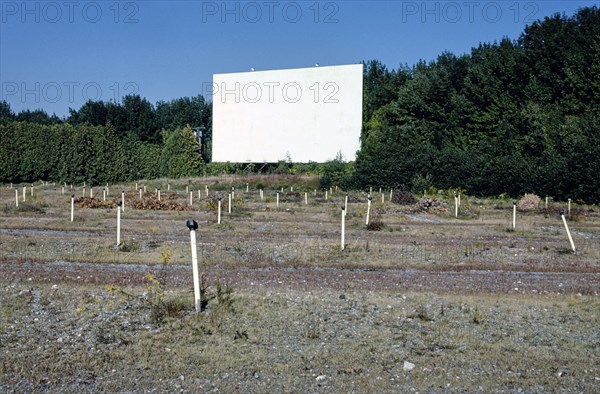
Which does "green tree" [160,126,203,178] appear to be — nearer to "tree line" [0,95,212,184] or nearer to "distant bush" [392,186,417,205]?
"tree line" [0,95,212,184]

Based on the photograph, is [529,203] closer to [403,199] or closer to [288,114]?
[403,199]

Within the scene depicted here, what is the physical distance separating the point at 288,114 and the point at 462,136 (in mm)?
16688

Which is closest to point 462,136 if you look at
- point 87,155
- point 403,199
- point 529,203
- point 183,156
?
point 529,203

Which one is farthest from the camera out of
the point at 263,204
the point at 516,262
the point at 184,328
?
the point at 263,204

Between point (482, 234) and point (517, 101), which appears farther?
point (517, 101)

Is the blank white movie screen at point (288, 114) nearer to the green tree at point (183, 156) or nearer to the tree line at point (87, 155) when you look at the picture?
the green tree at point (183, 156)

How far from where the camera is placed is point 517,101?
60.0m

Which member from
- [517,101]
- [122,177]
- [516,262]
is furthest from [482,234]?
[122,177]

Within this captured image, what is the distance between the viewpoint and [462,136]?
62.4 metres

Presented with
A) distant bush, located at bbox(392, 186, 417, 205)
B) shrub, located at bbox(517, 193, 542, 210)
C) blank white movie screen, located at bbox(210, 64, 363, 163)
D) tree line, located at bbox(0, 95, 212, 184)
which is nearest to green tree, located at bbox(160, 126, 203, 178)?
tree line, located at bbox(0, 95, 212, 184)

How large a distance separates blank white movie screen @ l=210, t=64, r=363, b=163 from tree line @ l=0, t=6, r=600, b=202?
182 cm

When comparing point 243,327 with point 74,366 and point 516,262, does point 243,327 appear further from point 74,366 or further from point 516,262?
point 516,262

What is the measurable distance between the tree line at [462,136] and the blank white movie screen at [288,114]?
182cm

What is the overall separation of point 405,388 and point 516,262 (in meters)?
11.8
